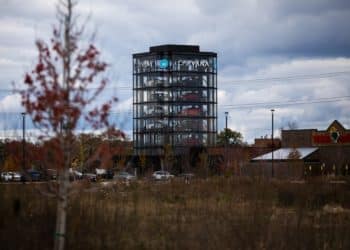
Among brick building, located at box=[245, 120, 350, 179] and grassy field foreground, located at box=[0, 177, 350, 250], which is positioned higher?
brick building, located at box=[245, 120, 350, 179]

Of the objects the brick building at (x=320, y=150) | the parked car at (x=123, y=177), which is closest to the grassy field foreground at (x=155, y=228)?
the parked car at (x=123, y=177)

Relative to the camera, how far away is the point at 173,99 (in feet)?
356

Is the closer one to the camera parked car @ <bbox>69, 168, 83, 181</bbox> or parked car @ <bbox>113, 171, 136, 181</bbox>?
parked car @ <bbox>69, 168, 83, 181</bbox>

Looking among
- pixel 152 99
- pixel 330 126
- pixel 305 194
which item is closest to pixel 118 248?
pixel 305 194

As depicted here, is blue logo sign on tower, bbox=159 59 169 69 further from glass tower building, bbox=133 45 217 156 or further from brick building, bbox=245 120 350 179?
brick building, bbox=245 120 350 179

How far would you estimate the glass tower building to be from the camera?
10831 centimetres

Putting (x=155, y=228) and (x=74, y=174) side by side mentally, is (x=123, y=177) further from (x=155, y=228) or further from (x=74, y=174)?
(x=74, y=174)

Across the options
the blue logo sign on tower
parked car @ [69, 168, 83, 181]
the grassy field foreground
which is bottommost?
the grassy field foreground

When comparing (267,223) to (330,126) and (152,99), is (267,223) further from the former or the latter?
(152,99)

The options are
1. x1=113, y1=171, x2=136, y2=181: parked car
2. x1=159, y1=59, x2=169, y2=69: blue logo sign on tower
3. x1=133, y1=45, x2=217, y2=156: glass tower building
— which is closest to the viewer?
x1=113, y1=171, x2=136, y2=181: parked car

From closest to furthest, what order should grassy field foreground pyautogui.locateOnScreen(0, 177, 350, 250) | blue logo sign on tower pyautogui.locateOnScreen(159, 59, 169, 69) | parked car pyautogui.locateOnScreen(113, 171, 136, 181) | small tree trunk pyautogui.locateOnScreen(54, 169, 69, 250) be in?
small tree trunk pyautogui.locateOnScreen(54, 169, 69, 250), grassy field foreground pyautogui.locateOnScreen(0, 177, 350, 250), parked car pyautogui.locateOnScreen(113, 171, 136, 181), blue logo sign on tower pyautogui.locateOnScreen(159, 59, 169, 69)

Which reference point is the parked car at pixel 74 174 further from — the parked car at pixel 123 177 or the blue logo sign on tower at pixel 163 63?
the blue logo sign on tower at pixel 163 63

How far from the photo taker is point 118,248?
16.1 m

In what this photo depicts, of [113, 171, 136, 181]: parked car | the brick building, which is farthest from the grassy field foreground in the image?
the brick building
